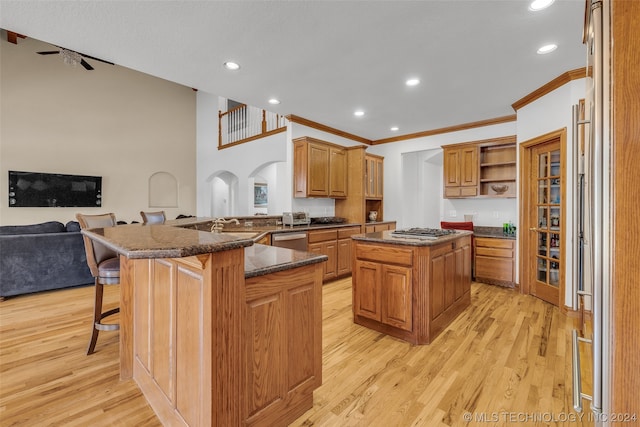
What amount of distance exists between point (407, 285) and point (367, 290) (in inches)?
17.1

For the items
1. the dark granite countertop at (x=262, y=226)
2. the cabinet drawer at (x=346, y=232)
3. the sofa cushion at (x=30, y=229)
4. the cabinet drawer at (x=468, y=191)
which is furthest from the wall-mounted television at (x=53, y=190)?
the cabinet drawer at (x=468, y=191)

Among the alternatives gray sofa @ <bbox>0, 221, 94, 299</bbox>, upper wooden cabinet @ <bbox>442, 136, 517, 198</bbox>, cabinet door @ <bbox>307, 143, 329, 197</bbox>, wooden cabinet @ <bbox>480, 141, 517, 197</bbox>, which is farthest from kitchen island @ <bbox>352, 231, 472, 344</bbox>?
gray sofa @ <bbox>0, 221, 94, 299</bbox>

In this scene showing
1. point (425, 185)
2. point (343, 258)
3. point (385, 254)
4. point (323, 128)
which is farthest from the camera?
point (425, 185)

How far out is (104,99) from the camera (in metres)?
7.51

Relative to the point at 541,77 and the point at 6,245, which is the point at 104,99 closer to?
the point at 6,245

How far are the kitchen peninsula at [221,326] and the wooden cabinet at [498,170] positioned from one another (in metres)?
4.28

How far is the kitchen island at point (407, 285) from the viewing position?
2.51 m

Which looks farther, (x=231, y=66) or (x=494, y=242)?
(x=494, y=242)

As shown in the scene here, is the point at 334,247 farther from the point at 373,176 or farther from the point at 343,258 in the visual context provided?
the point at 373,176

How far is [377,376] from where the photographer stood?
2053 millimetres

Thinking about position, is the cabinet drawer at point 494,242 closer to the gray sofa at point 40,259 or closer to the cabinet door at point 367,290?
the cabinet door at point 367,290

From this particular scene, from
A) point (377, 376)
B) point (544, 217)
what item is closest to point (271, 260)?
point (377, 376)

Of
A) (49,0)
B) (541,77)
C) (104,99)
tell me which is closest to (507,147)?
(541,77)

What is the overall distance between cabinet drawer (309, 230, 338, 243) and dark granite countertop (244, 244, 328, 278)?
2351mm
